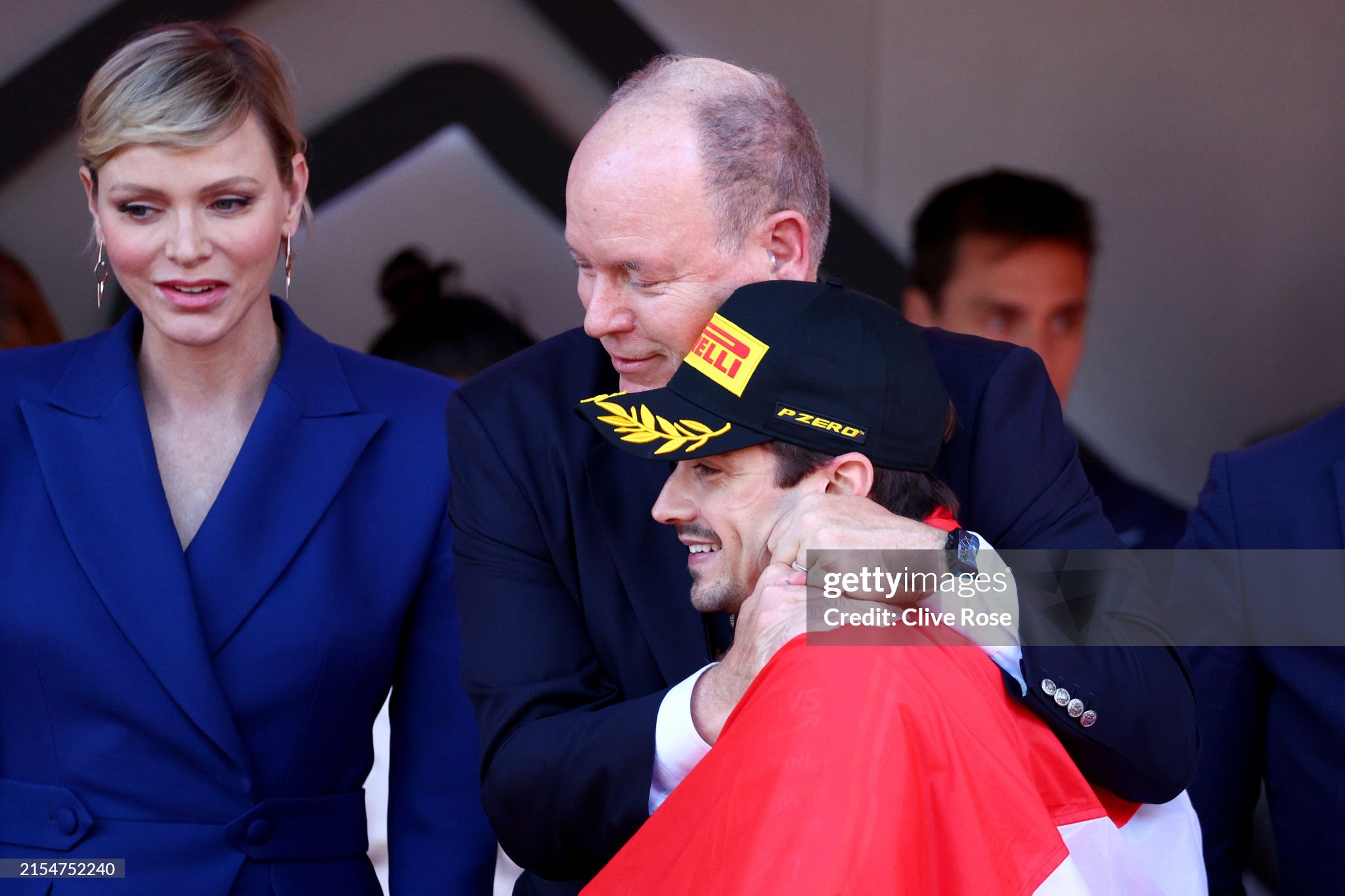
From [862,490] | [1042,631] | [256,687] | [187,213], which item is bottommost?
[256,687]

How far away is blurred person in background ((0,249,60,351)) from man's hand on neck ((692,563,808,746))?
7.99 feet

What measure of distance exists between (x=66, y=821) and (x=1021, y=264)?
8.02 feet

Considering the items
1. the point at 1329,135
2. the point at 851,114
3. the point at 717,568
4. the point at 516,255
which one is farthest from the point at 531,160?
the point at 717,568

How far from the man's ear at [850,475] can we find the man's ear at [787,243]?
333 mm

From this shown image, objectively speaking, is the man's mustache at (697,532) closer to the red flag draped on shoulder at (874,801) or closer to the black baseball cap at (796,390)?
the black baseball cap at (796,390)

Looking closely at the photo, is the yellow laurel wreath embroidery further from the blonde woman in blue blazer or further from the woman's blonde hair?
the woman's blonde hair

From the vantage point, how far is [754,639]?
4.97 feet

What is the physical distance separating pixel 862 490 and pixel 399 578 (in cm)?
79

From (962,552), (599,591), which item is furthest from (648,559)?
(962,552)

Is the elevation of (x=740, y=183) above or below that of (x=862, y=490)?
above

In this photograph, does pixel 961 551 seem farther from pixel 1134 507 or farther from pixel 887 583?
pixel 1134 507

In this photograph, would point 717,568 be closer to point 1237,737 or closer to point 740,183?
point 740,183

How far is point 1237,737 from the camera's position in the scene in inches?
79.6

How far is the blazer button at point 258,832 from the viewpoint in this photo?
202cm
